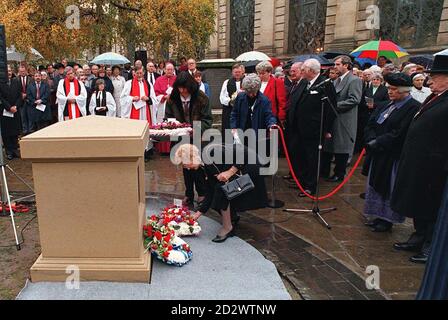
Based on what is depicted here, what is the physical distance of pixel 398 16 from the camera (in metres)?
14.1

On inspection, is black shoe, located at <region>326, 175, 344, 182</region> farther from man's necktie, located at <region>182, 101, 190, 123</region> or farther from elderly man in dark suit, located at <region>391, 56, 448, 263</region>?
man's necktie, located at <region>182, 101, 190, 123</region>

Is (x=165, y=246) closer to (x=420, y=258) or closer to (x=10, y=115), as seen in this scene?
(x=420, y=258)

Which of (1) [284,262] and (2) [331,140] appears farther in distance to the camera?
(2) [331,140]

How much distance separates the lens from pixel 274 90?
643cm

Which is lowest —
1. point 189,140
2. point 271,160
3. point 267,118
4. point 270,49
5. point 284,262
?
point 284,262

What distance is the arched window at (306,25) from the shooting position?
1798cm

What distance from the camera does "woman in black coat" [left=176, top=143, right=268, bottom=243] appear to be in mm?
3951

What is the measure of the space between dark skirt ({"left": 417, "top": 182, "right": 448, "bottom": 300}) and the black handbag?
5.95 feet

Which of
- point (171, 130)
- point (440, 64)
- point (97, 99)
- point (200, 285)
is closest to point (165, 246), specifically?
point (200, 285)

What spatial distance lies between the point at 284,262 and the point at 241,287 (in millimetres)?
727

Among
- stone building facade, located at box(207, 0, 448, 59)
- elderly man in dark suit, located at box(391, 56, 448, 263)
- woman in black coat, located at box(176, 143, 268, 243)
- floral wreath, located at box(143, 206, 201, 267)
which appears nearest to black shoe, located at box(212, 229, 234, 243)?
woman in black coat, located at box(176, 143, 268, 243)
